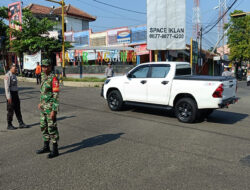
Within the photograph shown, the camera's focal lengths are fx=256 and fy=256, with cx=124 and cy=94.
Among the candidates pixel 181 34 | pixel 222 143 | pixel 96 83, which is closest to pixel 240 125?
pixel 222 143

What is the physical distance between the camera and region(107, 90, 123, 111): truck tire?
32.6ft

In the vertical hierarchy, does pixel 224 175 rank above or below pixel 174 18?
below

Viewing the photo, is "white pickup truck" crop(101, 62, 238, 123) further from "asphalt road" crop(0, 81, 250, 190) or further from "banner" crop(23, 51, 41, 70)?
"banner" crop(23, 51, 41, 70)

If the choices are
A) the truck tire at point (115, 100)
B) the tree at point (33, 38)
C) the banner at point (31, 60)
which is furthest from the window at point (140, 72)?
the banner at point (31, 60)

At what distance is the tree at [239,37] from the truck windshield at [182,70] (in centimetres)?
3969

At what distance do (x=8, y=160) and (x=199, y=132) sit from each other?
475cm

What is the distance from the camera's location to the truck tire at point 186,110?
7902 mm

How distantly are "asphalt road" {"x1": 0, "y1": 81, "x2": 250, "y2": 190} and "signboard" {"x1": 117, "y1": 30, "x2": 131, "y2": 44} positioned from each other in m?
20.5

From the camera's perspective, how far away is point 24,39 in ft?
83.2

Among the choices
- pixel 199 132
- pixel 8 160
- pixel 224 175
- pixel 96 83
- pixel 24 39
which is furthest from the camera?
pixel 24 39

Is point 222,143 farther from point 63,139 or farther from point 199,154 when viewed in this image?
point 63,139

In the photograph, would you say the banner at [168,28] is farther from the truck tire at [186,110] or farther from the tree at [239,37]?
the tree at [239,37]

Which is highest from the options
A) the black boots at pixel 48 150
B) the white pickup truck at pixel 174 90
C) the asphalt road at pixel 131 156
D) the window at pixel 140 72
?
the window at pixel 140 72

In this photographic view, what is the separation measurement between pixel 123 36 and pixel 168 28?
11.4 metres
